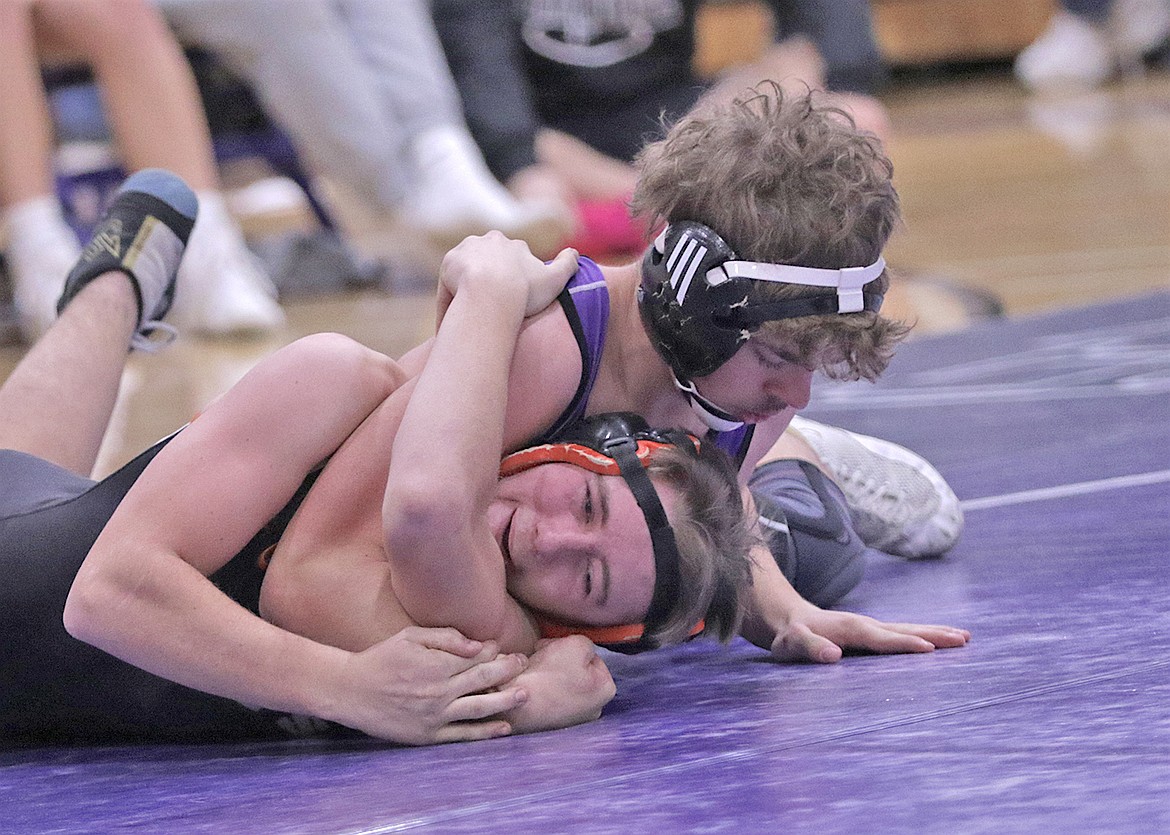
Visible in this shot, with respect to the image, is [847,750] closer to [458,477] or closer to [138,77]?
[458,477]

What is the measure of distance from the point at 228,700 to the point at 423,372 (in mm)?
405

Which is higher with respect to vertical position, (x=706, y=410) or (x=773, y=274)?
(x=773, y=274)

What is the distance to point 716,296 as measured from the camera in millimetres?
1822

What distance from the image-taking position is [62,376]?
2426 mm

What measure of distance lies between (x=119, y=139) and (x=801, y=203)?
3529 mm

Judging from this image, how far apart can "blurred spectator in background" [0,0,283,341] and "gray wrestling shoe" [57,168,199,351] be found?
1.92m

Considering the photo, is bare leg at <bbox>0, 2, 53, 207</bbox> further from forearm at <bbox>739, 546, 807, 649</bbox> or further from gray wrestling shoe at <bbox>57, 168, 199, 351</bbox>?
forearm at <bbox>739, 546, 807, 649</bbox>

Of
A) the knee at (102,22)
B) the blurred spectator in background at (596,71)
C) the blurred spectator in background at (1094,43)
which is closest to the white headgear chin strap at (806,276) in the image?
the knee at (102,22)

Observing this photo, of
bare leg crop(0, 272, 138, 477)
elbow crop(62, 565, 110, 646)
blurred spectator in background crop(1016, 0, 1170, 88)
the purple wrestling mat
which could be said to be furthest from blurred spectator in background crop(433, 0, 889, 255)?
blurred spectator in background crop(1016, 0, 1170, 88)

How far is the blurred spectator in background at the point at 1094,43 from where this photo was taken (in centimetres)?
1176

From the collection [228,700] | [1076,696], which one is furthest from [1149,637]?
[228,700]

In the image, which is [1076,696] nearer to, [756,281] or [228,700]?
[756,281]

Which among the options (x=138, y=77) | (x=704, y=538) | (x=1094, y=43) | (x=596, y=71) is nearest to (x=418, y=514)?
(x=704, y=538)

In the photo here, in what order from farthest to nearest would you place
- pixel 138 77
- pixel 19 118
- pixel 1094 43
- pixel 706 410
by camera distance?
pixel 1094 43
pixel 138 77
pixel 19 118
pixel 706 410
